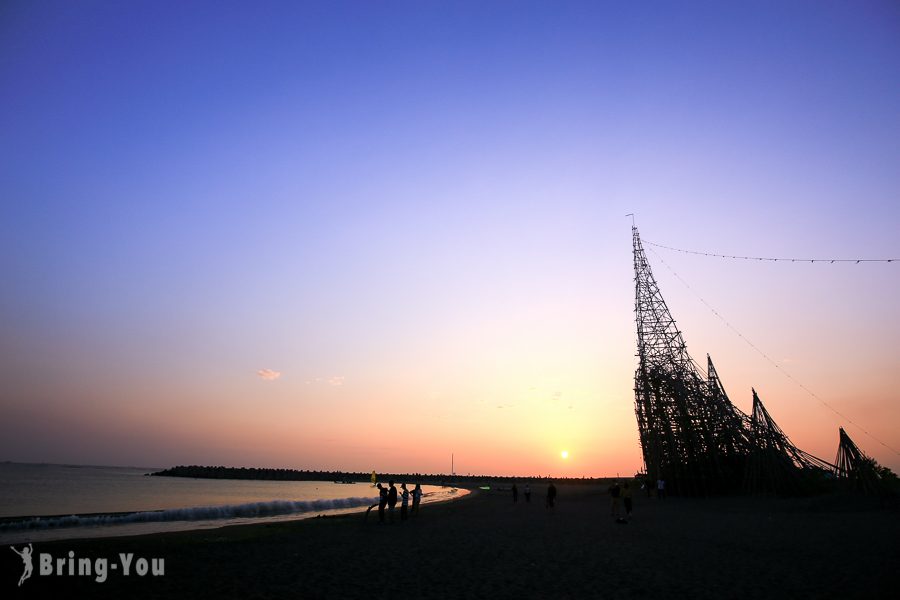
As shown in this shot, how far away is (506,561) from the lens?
44.1 feet

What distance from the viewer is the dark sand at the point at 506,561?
33.6 feet

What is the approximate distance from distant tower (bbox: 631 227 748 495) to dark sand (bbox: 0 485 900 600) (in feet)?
64.7

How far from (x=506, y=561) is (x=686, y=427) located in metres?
35.5

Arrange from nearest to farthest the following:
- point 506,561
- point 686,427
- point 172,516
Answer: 1. point 506,561
2. point 172,516
3. point 686,427

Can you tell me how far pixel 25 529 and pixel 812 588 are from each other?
1259 inches

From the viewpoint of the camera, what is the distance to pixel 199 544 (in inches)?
644

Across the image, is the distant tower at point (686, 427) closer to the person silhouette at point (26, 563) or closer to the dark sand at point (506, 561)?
the dark sand at point (506, 561)

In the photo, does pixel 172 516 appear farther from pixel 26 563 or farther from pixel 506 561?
→ pixel 506 561

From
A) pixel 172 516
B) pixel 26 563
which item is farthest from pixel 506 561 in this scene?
pixel 172 516

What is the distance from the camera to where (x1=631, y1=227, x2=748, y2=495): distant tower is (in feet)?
137

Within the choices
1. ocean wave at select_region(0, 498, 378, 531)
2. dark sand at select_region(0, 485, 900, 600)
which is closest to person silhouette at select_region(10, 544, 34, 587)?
dark sand at select_region(0, 485, 900, 600)

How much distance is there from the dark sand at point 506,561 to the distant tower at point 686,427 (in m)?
→ 19.7

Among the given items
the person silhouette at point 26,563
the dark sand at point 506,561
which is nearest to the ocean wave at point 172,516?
the dark sand at point 506,561

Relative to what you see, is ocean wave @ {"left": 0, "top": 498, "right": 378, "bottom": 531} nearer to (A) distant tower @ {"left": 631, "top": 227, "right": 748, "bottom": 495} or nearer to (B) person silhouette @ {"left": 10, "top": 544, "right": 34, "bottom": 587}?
(B) person silhouette @ {"left": 10, "top": 544, "right": 34, "bottom": 587}
